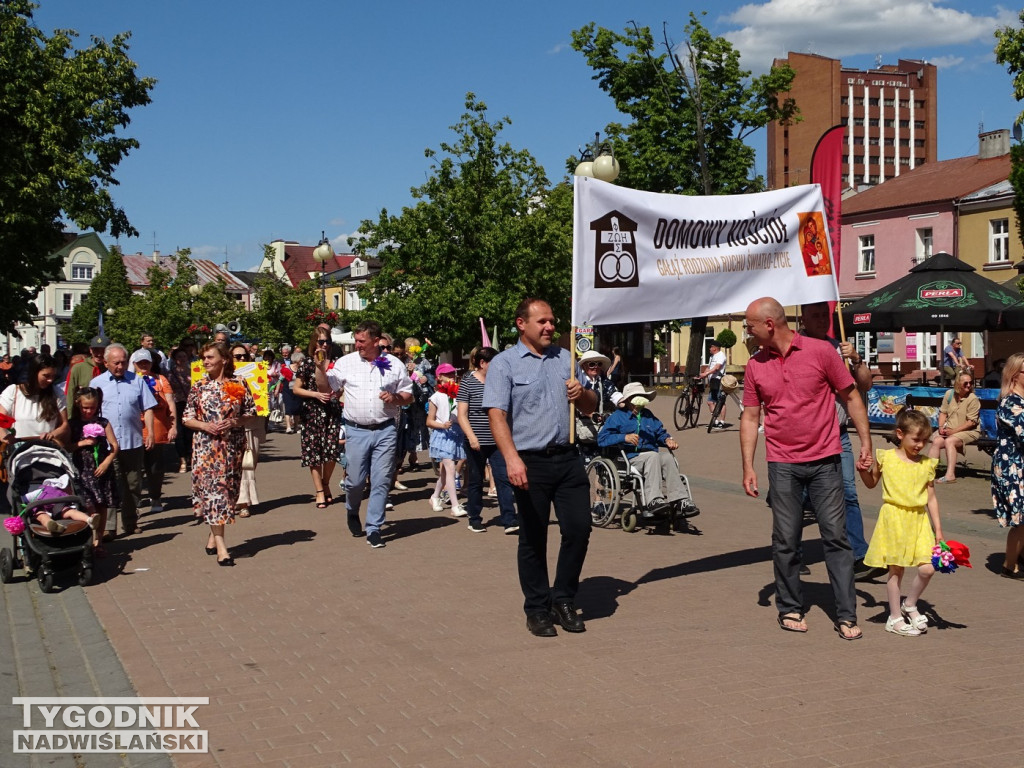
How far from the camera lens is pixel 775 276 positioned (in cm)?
839

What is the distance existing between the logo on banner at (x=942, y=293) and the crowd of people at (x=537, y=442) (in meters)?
3.31

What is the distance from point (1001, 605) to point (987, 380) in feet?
39.0

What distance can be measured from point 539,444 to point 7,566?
4.68m

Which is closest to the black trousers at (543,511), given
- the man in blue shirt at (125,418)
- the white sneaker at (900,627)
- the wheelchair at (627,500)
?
the white sneaker at (900,627)

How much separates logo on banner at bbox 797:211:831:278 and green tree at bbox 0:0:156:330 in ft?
52.2

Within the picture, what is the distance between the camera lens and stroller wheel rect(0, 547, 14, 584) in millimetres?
8688

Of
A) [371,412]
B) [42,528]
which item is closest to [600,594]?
[371,412]

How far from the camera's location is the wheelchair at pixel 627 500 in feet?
34.9

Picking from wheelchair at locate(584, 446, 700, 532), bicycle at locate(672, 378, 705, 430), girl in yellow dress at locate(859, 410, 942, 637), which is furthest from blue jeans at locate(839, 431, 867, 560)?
bicycle at locate(672, 378, 705, 430)

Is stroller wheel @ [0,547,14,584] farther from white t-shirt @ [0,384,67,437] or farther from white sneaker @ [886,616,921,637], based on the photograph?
white sneaker @ [886,616,921,637]

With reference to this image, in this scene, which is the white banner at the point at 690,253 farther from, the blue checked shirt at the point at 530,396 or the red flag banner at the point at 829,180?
the blue checked shirt at the point at 530,396

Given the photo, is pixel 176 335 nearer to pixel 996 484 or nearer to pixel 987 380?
pixel 987 380

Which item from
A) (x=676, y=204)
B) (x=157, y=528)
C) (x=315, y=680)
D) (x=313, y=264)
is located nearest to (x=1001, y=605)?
(x=676, y=204)

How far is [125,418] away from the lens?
10938 millimetres
